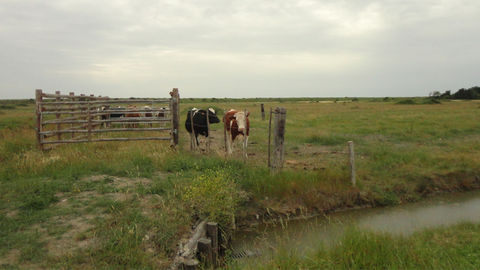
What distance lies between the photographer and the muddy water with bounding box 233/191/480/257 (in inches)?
235

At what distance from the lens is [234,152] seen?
36.7ft

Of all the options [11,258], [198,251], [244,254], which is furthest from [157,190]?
[11,258]

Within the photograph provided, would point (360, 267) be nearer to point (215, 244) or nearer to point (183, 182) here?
point (215, 244)

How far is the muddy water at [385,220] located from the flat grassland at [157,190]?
338 mm

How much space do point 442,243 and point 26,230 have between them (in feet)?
20.6

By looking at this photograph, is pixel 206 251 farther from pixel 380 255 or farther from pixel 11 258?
pixel 11 258

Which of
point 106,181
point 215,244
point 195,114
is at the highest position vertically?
point 195,114

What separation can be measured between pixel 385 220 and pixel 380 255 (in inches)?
122

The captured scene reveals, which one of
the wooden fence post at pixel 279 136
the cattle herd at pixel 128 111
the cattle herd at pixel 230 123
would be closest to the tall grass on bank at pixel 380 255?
the wooden fence post at pixel 279 136

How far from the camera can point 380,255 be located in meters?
4.22

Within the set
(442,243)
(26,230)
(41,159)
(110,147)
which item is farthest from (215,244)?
(110,147)

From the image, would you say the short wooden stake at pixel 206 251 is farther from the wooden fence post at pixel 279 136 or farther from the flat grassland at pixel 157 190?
the wooden fence post at pixel 279 136

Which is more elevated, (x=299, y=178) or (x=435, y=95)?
(x=435, y=95)

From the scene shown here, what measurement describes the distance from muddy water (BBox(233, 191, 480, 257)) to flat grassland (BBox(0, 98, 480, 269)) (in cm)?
34
